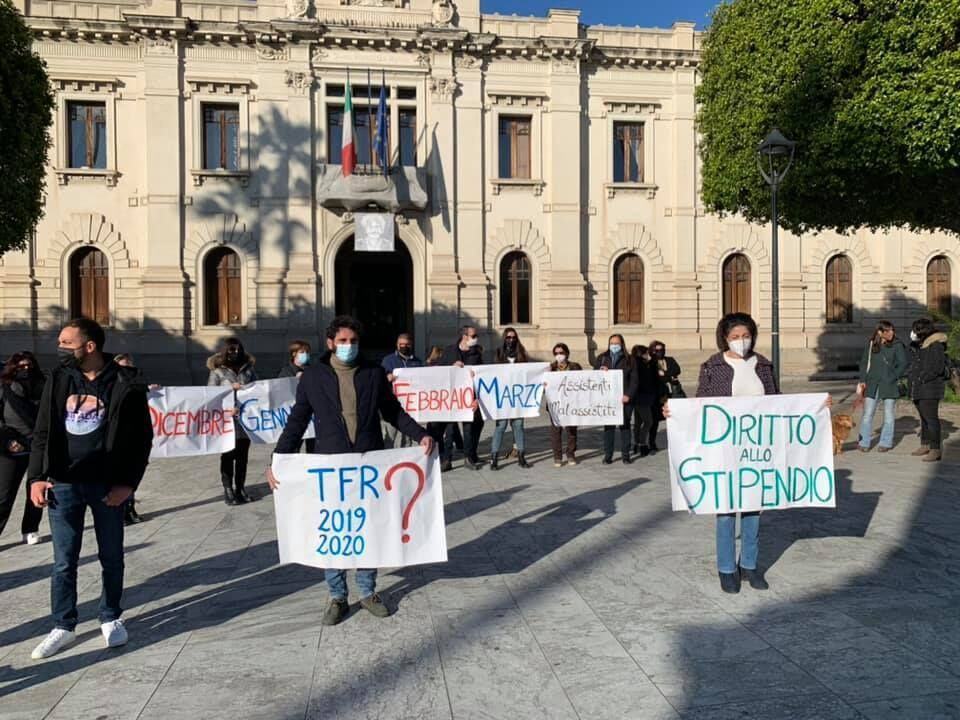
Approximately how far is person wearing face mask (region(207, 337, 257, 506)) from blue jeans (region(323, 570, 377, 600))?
13.3 ft

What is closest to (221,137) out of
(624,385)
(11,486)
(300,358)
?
(300,358)

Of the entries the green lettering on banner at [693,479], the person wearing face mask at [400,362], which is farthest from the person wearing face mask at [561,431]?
the green lettering on banner at [693,479]

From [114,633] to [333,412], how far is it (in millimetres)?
1915

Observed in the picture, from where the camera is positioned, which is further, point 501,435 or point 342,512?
point 501,435

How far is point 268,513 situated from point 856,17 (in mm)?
12404

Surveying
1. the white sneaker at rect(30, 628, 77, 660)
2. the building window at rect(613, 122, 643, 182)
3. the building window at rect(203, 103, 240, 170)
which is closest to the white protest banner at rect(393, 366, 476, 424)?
the white sneaker at rect(30, 628, 77, 660)

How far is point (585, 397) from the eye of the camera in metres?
9.98

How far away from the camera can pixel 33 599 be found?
5289mm

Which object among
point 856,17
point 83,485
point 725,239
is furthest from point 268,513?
point 725,239

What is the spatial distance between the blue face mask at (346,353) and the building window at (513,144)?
66.0 ft

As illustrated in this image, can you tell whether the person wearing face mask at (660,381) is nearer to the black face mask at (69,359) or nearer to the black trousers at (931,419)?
the black trousers at (931,419)

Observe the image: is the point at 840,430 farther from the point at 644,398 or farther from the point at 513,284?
the point at 513,284

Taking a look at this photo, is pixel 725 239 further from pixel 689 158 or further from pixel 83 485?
pixel 83 485

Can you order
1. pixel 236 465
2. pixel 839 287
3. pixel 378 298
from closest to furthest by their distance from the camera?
pixel 236 465
pixel 839 287
pixel 378 298
